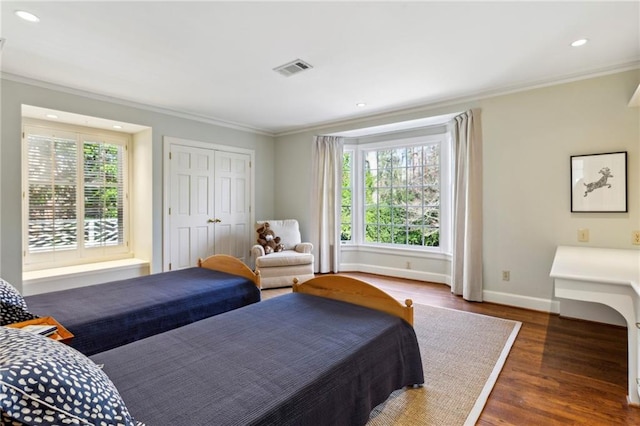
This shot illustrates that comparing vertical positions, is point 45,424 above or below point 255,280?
above

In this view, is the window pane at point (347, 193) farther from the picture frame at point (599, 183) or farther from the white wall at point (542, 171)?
the picture frame at point (599, 183)

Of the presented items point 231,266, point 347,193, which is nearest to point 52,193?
point 231,266

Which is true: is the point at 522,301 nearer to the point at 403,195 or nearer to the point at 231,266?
the point at 403,195

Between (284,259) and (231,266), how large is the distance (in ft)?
4.66

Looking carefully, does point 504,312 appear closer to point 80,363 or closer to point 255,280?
point 255,280

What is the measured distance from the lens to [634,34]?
245cm

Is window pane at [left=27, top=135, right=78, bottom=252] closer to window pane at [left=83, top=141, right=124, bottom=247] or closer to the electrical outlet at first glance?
window pane at [left=83, top=141, right=124, bottom=247]

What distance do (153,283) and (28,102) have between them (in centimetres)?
241

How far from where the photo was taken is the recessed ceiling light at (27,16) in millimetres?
2133

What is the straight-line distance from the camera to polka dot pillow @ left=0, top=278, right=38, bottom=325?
4.96 ft

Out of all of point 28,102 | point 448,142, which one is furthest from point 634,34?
point 28,102

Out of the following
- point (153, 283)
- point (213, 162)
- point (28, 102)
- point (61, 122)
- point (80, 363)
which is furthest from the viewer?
point (213, 162)

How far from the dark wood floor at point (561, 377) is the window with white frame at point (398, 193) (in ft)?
5.77

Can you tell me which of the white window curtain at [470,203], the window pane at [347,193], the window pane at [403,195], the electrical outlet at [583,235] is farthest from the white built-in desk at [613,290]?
the window pane at [347,193]
